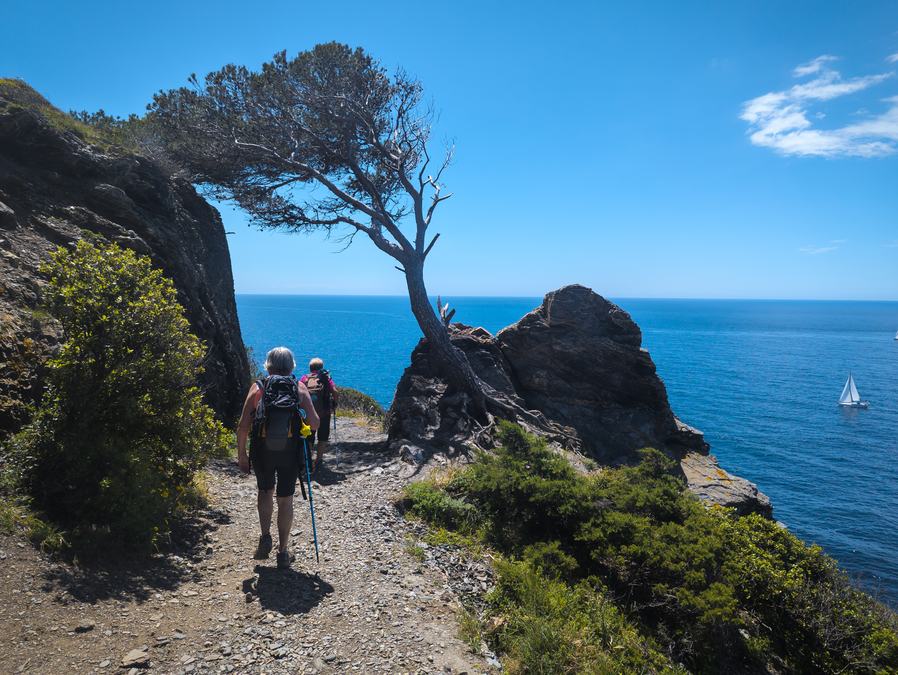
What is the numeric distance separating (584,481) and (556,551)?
202cm

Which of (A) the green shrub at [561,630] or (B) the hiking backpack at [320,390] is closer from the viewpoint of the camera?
(A) the green shrub at [561,630]

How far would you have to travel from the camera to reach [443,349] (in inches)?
550

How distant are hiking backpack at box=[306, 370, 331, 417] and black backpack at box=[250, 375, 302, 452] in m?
4.50

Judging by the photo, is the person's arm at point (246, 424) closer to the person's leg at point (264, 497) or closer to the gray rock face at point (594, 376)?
the person's leg at point (264, 497)

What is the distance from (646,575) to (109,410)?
7.47 metres

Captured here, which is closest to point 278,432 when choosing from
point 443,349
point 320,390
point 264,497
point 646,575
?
point 264,497

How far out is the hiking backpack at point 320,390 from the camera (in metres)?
10.3

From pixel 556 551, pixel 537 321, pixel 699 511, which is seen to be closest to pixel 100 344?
pixel 556 551

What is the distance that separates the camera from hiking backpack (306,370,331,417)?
33.8 ft

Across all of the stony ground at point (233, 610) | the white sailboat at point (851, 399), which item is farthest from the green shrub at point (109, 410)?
the white sailboat at point (851, 399)

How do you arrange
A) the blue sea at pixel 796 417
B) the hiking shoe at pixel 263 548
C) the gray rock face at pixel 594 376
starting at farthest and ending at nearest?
1. the blue sea at pixel 796 417
2. the gray rock face at pixel 594 376
3. the hiking shoe at pixel 263 548

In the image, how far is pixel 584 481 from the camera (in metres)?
9.14

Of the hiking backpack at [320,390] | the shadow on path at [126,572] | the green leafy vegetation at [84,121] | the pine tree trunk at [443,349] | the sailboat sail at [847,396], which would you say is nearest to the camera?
the shadow on path at [126,572]

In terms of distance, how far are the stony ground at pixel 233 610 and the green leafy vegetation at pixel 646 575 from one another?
107 centimetres
